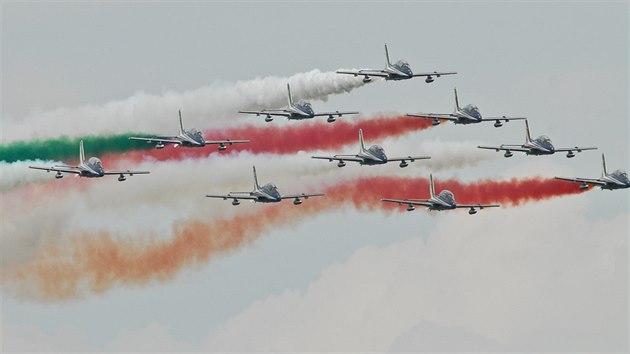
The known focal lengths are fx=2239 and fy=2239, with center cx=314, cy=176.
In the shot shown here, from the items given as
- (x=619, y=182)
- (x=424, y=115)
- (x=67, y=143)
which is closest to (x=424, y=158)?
(x=424, y=115)

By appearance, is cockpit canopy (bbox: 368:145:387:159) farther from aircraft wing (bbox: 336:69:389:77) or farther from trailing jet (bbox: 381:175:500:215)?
aircraft wing (bbox: 336:69:389:77)

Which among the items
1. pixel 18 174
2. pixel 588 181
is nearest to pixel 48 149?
pixel 18 174

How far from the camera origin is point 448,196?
195250 millimetres

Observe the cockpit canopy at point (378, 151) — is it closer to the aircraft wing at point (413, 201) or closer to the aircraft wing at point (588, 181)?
the aircraft wing at point (413, 201)

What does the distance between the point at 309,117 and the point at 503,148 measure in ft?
57.4

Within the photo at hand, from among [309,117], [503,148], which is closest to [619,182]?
[503,148]

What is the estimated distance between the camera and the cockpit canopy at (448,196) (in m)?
195

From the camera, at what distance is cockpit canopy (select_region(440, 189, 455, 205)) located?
639ft

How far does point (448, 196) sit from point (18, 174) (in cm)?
3768

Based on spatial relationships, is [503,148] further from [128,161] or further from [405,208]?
[128,161]

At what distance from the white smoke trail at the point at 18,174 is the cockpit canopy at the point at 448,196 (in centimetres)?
3375

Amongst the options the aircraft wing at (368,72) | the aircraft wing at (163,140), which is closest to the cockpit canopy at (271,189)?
the aircraft wing at (163,140)

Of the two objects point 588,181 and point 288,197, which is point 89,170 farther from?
point 588,181

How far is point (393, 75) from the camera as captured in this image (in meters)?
196
